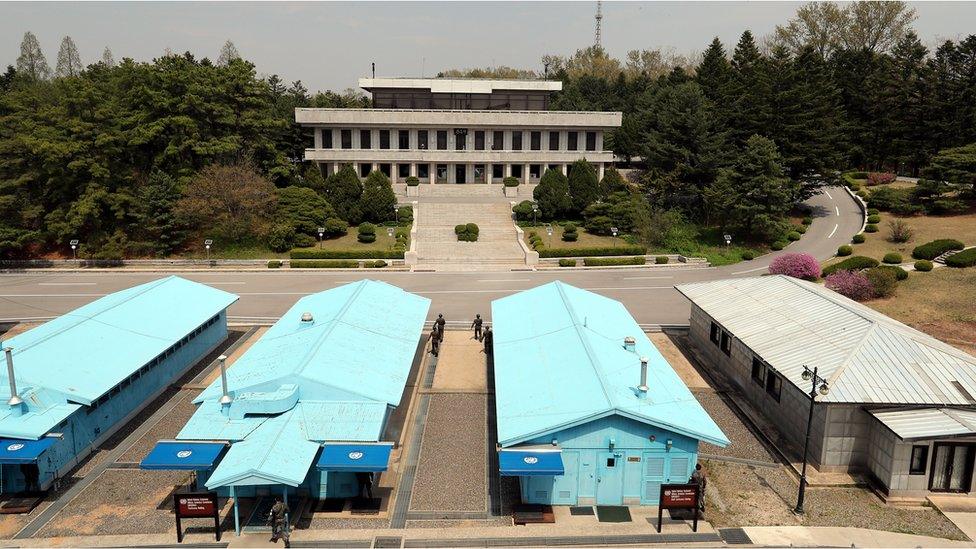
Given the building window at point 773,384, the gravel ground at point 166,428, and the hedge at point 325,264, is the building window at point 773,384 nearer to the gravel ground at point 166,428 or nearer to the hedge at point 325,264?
the gravel ground at point 166,428

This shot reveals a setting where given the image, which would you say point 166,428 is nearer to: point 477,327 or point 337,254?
point 477,327

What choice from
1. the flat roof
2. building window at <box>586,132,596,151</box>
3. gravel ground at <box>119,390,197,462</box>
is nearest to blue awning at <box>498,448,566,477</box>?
gravel ground at <box>119,390,197,462</box>

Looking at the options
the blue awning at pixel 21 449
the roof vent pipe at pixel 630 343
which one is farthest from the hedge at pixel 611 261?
the blue awning at pixel 21 449

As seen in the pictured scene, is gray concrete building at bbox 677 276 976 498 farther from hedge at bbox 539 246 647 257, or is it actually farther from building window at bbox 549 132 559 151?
building window at bbox 549 132 559 151

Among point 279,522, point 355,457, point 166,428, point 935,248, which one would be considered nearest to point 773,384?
point 355,457

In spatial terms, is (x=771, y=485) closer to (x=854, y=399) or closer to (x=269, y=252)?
(x=854, y=399)

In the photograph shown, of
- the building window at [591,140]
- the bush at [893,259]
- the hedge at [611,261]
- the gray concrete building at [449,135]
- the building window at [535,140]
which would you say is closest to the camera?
the bush at [893,259]

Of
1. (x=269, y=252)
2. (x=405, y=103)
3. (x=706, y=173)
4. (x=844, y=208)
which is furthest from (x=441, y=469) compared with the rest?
(x=405, y=103)
